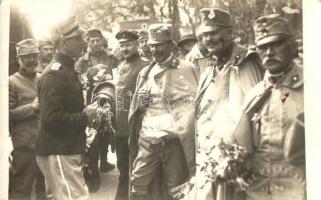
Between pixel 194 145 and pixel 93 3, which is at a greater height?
pixel 93 3

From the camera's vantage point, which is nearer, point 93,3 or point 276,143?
point 276,143

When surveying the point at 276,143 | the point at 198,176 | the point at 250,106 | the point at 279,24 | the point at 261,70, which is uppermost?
the point at 279,24

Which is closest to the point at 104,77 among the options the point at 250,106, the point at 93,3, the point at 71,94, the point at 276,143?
the point at 71,94

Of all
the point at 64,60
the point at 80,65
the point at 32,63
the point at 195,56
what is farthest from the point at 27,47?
the point at 195,56

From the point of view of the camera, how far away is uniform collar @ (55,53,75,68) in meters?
4.41

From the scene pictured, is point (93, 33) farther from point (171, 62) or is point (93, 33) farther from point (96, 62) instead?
point (171, 62)

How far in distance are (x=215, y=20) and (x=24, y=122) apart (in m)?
1.81

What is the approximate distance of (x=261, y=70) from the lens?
4.25 metres

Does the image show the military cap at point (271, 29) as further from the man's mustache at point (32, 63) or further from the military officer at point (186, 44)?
the man's mustache at point (32, 63)

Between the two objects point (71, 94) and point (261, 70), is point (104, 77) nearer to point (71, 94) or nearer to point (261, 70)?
point (71, 94)

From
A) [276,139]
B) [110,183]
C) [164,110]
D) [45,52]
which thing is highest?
[45,52]

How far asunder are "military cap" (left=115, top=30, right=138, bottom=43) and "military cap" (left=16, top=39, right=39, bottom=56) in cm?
71

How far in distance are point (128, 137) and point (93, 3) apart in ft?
3.82

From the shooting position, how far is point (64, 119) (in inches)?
173
